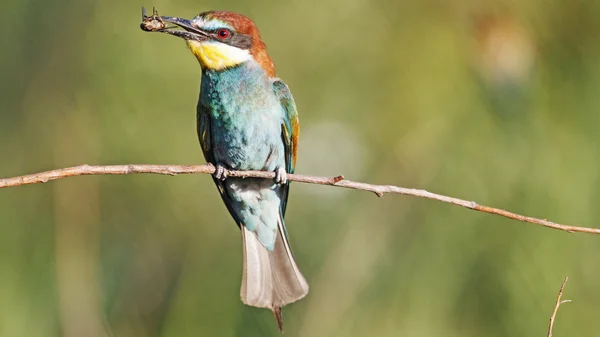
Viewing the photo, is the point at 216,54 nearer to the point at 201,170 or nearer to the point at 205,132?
the point at 205,132

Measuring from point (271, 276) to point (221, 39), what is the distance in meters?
0.81

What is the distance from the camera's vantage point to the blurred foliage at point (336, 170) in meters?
3.01

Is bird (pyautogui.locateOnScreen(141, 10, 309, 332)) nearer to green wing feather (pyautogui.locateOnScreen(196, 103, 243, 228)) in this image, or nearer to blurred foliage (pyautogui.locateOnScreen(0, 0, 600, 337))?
green wing feather (pyautogui.locateOnScreen(196, 103, 243, 228))

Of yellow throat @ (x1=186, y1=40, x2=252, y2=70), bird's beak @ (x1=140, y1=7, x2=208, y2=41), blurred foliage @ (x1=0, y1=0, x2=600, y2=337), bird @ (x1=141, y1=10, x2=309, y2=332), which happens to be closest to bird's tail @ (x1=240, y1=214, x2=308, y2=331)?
bird @ (x1=141, y1=10, x2=309, y2=332)

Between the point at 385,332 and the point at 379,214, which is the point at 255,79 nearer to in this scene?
the point at 379,214

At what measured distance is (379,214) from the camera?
10.8 ft

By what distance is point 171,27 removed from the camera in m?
2.66

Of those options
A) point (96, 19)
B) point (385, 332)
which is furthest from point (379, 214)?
point (96, 19)

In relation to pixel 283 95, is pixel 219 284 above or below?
below

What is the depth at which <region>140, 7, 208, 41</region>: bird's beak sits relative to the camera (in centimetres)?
257

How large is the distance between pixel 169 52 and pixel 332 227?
1.05 meters

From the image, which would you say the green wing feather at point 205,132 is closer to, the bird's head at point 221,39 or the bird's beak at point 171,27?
the bird's head at point 221,39

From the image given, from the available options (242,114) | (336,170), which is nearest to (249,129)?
(242,114)

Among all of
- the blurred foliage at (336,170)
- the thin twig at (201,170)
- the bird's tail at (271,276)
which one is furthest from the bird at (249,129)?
the thin twig at (201,170)
